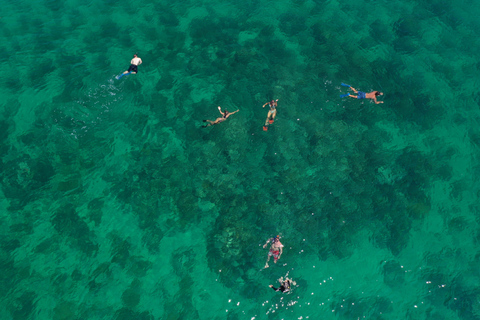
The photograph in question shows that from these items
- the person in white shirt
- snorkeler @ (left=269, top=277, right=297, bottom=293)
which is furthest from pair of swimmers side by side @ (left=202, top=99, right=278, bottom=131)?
snorkeler @ (left=269, top=277, right=297, bottom=293)

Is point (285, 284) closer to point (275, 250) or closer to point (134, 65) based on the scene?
point (275, 250)

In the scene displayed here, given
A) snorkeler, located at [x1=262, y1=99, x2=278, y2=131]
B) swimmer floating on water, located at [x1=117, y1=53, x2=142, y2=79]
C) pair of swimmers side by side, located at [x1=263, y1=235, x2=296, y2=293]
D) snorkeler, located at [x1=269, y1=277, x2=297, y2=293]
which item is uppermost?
swimmer floating on water, located at [x1=117, y1=53, x2=142, y2=79]

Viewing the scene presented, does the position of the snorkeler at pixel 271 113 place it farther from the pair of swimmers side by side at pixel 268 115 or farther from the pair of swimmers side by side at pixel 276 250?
the pair of swimmers side by side at pixel 276 250

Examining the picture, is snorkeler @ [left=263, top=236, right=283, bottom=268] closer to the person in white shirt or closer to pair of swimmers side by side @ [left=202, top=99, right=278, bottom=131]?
pair of swimmers side by side @ [left=202, top=99, right=278, bottom=131]

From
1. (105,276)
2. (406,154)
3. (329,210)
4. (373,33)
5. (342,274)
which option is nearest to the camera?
(105,276)

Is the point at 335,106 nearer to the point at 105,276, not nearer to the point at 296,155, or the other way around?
the point at 296,155

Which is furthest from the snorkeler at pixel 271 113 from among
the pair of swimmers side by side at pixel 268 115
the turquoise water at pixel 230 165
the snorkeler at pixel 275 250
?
the snorkeler at pixel 275 250

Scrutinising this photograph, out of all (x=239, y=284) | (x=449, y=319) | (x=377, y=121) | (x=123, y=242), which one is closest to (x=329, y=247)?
(x=239, y=284)

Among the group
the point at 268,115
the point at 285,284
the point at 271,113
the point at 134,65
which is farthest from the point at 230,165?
the point at 134,65
